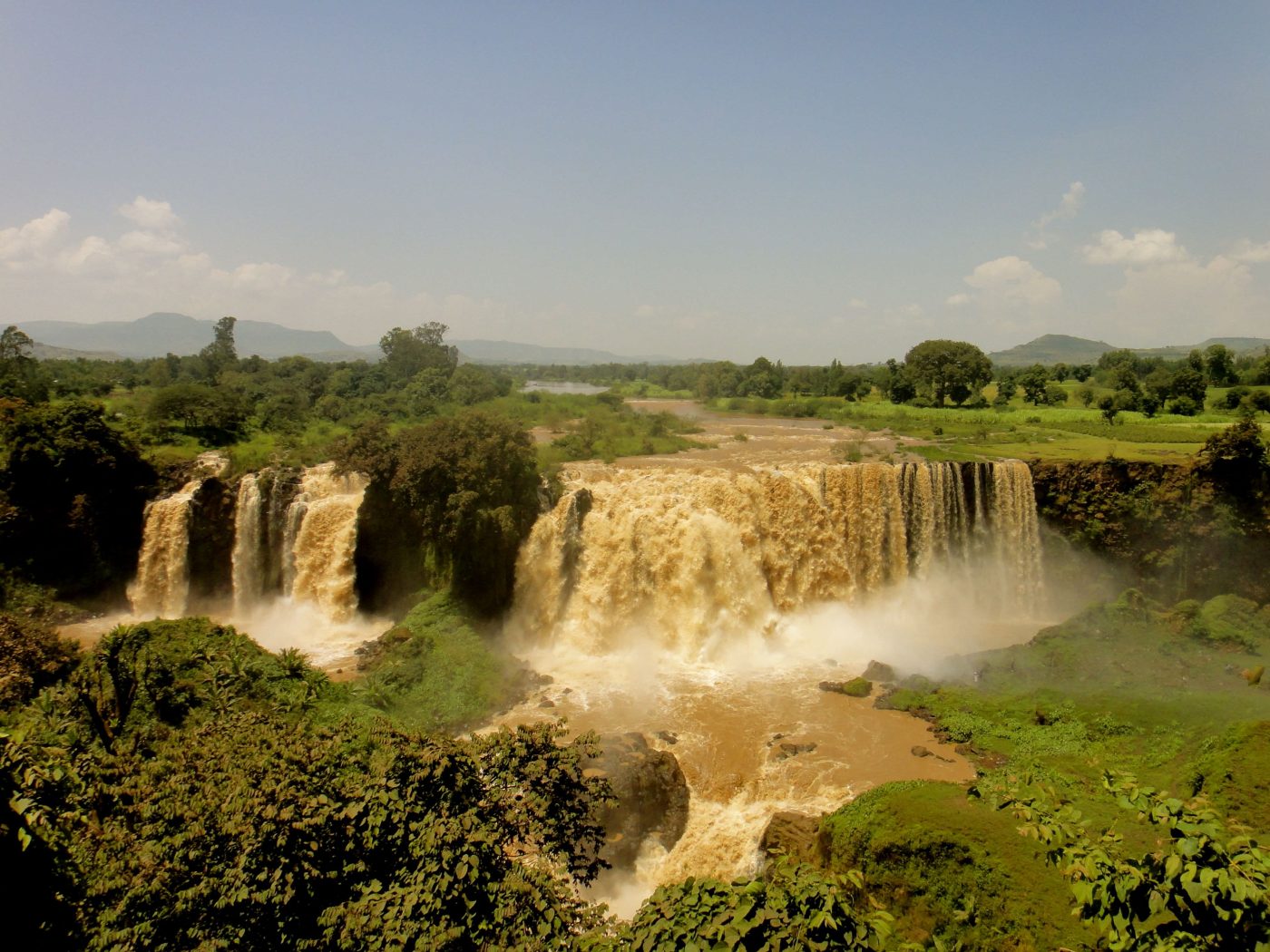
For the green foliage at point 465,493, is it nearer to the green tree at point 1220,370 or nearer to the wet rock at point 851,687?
the wet rock at point 851,687

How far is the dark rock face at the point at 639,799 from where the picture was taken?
39.1 ft

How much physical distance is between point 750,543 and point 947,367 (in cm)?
2572

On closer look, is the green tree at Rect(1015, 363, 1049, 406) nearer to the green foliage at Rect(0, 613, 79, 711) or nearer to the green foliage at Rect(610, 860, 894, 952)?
the green foliage at Rect(610, 860, 894, 952)

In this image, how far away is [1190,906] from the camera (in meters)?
4.03

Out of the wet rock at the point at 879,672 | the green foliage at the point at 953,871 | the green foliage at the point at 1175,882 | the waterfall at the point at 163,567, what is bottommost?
the wet rock at the point at 879,672

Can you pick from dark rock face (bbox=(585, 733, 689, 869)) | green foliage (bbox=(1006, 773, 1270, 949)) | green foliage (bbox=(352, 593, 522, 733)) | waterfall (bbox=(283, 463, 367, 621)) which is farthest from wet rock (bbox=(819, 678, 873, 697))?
waterfall (bbox=(283, 463, 367, 621))

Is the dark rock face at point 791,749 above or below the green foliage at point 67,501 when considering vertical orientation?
below

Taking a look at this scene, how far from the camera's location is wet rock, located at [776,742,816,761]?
557 inches

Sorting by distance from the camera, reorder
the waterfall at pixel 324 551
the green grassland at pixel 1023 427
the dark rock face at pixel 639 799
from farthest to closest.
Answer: the green grassland at pixel 1023 427 < the waterfall at pixel 324 551 < the dark rock face at pixel 639 799

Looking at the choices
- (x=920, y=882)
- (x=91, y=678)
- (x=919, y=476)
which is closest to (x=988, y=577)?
(x=919, y=476)

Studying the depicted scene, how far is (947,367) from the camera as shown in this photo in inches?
1571

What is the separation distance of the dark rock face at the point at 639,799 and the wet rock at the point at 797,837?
1837mm

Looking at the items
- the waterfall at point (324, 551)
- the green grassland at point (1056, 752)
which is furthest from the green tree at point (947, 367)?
the waterfall at point (324, 551)

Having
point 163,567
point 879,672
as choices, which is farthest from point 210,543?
point 879,672
